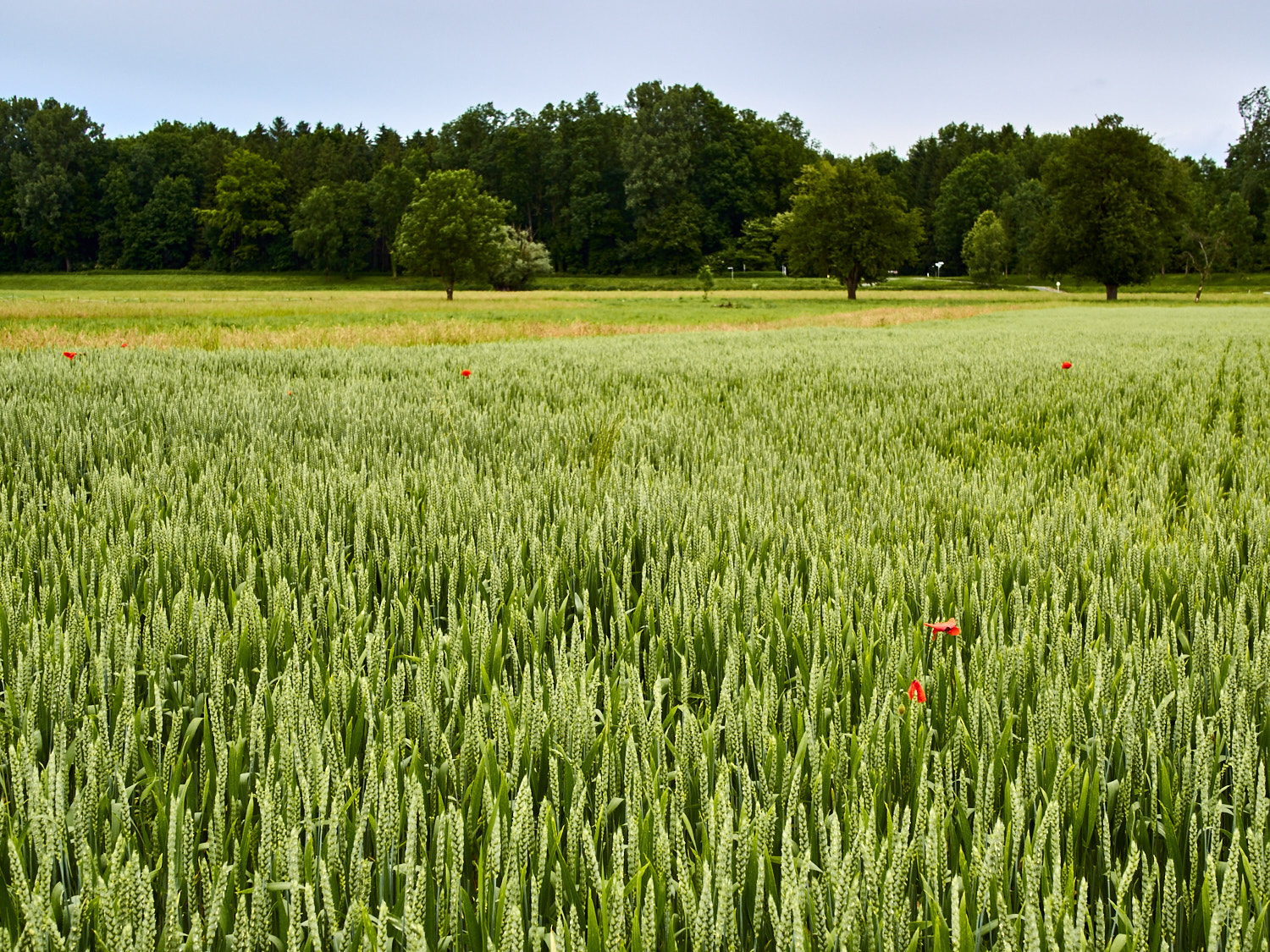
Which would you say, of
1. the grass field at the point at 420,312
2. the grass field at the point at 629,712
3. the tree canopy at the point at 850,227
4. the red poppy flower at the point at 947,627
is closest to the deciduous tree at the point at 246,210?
the grass field at the point at 420,312

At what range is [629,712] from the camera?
1.34 metres

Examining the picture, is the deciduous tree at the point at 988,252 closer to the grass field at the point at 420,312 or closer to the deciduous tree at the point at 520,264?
the grass field at the point at 420,312

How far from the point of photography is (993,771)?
1200 mm

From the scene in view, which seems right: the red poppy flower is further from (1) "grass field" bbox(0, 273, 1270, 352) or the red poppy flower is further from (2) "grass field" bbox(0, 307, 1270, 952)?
(1) "grass field" bbox(0, 273, 1270, 352)

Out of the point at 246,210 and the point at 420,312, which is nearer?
the point at 420,312

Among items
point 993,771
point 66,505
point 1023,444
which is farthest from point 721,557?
point 1023,444

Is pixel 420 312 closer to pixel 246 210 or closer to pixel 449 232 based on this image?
pixel 449 232

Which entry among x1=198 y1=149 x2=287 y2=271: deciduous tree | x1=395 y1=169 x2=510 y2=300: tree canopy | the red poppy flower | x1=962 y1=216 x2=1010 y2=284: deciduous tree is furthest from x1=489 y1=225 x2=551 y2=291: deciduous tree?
the red poppy flower

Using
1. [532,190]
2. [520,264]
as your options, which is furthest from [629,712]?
[532,190]

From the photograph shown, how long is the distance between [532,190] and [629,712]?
115 metres

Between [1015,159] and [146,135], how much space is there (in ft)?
375

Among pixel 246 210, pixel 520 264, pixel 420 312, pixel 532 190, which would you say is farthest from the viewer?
pixel 532 190

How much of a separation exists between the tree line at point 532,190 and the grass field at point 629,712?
71.9 meters

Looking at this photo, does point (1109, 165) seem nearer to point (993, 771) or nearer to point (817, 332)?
point (817, 332)
